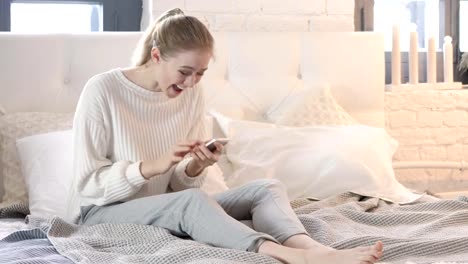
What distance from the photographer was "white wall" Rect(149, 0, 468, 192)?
3.42 m

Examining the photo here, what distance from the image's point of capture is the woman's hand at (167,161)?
203 cm

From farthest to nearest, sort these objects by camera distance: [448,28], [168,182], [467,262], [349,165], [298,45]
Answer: [448,28] → [298,45] → [349,165] → [168,182] → [467,262]

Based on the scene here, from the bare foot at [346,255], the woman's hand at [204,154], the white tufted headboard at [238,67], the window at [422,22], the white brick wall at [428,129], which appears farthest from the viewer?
the window at [422,22]

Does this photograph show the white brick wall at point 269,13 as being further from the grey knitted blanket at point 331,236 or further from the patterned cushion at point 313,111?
the grey knitted blanket at point 331,236

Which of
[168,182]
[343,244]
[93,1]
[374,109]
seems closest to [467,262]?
[343,244]

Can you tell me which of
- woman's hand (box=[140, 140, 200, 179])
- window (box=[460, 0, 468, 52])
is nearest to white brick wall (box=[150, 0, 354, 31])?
window (box=[460, 0, 468, 52])

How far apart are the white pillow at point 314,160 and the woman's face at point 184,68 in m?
0.73

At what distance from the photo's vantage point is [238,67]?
321 cm

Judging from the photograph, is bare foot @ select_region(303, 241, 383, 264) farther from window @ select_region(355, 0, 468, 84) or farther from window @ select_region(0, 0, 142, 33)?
window @ select_region(355, 0, 468, 84)

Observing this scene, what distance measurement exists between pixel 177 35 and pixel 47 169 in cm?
71

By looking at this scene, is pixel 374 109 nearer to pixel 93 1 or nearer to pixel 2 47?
pixel 93 1

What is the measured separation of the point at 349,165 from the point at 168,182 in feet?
2.57

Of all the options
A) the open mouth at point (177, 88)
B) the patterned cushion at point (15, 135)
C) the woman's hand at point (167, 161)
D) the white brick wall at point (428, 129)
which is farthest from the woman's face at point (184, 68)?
the white brick wall at point (428, 129)

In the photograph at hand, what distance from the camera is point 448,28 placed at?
3.90 meters
